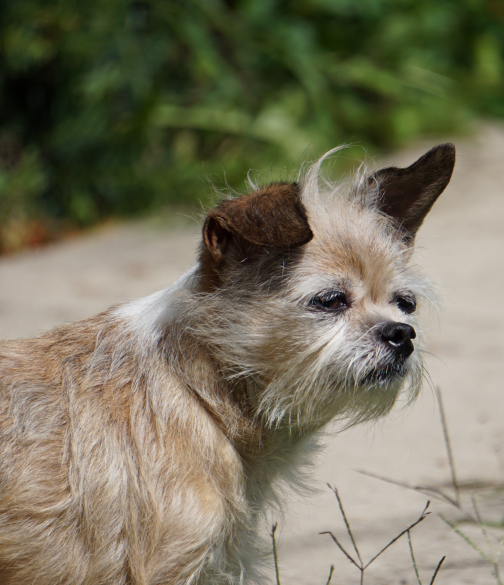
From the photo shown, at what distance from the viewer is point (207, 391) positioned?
2.48m

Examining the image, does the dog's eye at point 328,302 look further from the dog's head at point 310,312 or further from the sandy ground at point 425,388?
the sandy ground at point 425,388

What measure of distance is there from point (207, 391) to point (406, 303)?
33.3 inches

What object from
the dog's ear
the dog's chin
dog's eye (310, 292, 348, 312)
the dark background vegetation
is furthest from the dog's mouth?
the dark background vegetation

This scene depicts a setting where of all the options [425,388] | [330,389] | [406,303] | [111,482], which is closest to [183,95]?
[425,388]

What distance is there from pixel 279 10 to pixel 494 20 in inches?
150

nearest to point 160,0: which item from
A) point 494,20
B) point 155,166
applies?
point 155,166

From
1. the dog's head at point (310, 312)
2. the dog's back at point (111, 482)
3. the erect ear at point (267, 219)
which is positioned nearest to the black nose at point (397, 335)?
the dog's head at point (310, 312)

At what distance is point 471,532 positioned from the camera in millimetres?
3156

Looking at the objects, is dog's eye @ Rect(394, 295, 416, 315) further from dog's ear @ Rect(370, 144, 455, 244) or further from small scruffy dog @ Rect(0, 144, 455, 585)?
dog's ear @ Rect(370, 144, 455, 244)

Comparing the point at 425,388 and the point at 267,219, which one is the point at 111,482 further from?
the point at 425,388

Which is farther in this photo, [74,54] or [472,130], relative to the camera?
[472,130]

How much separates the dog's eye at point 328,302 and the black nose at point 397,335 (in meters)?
0.18

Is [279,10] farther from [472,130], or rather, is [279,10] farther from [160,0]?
[472,130]

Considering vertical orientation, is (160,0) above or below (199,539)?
above
